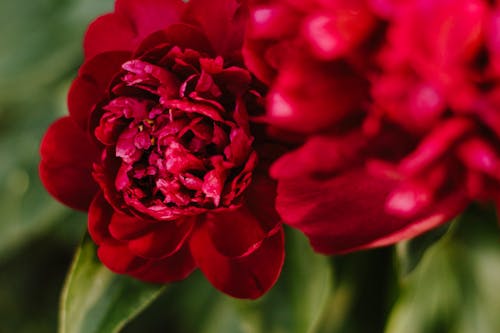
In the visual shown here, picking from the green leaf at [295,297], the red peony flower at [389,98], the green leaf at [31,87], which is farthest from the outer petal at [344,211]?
the green leaf at [31,87]

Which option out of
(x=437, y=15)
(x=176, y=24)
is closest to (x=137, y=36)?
(x=176, y=24)

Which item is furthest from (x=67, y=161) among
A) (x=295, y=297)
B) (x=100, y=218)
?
(x=295, y=297)

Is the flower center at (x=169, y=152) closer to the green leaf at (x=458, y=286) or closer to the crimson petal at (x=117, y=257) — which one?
the crimson petal at (x=117, y=257)

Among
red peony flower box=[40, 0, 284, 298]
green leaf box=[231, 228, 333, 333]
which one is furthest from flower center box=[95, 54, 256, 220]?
green leaf box=[231, 228, 333, 333]

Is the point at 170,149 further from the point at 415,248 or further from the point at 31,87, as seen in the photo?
the point at 31,87

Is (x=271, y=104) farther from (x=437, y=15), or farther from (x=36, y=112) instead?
(x=36, y=112)

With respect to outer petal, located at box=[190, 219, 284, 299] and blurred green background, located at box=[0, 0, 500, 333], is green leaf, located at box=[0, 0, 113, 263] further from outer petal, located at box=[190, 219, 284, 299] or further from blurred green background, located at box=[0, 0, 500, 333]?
outer petal, located at box=[190, 219, 284, 299]
